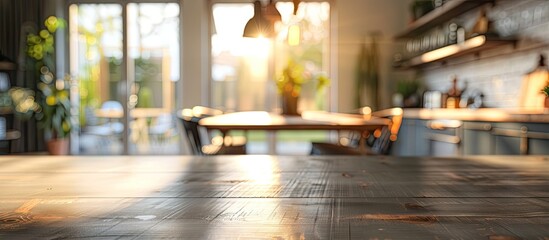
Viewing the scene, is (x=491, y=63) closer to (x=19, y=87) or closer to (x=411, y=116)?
(x=411, y=116)

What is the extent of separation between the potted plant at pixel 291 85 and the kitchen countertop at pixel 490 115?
1.13 m

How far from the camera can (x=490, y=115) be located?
13.4ft

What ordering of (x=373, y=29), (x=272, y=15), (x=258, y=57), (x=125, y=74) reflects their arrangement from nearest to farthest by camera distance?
(x=272, y=15) < (x=373, y=29) < (x=125, y=74) < (x=258, y=57)

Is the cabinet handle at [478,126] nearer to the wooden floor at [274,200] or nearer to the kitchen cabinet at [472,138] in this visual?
the kitchen cabinet at [472,138]

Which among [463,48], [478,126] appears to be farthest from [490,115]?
[463,48]

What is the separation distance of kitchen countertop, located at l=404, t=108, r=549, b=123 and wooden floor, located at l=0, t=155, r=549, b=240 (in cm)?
228

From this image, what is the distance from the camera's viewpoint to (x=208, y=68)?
856 centimetres

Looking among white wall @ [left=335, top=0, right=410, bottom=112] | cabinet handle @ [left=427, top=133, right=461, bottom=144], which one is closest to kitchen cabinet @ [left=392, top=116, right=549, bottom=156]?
cabinet handle @ [left=427, top=133, right=461, bottom=144]

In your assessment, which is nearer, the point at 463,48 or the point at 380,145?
the point at 380,145

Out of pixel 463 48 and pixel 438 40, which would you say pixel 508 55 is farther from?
pixel 438 40

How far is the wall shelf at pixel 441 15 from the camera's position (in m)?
5.40

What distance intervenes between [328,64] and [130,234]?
8116mm

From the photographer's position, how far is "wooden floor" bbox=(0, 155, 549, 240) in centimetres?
60

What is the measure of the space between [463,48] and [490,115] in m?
1.31
